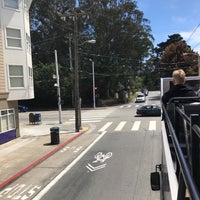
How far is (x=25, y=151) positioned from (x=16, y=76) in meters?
6.35

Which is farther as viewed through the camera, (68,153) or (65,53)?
(65,53)

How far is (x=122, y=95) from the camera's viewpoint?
62.5 meters

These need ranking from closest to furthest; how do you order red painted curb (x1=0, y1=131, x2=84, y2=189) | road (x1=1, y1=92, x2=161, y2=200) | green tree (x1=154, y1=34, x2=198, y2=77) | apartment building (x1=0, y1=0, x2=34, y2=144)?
road (x1=1, y1=92, x2=161, y2=200)
red painted curb (x1=0, y1=131, x2=84, y2=189)
apartment building (x1=0, y1=0, x2=34, y2=144)
green tree (x1=154, y1=34, x2=198, y2=77)

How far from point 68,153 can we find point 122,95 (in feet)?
151

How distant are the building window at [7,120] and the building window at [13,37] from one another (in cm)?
433

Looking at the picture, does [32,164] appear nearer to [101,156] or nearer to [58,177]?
[58,177]

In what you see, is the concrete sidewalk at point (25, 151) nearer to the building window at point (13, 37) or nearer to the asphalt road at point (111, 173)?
the asphalt road at point (111, 173)

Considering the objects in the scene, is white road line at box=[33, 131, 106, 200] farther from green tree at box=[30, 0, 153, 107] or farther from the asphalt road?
green tree at box=[30, 0, 153, 107]

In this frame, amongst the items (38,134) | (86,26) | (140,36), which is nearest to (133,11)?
(140,36)

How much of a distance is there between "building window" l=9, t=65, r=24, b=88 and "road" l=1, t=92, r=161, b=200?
5602 mm

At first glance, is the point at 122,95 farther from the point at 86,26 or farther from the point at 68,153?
the point at 68,153

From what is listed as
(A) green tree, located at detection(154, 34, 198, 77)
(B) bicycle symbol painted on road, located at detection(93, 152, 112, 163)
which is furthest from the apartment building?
(A) green tree, located at detection(154, 34, 198, 77)

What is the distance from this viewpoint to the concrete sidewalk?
522 inches

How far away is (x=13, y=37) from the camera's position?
883 inches
